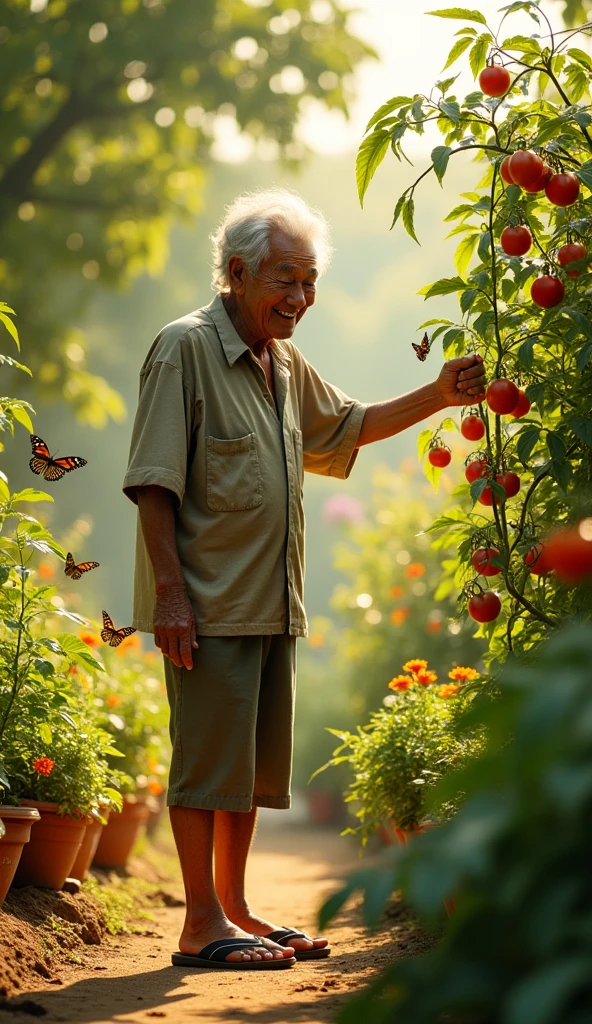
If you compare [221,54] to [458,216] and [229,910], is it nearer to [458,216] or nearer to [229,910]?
[458,216]

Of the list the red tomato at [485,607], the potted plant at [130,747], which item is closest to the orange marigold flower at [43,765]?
the potted plant at [130,747]

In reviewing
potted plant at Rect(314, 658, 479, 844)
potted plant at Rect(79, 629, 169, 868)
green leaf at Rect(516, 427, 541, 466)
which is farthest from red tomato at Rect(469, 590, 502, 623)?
potted plant at Rect(79, 629, 169, 868)

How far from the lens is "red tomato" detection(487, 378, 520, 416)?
223 cm

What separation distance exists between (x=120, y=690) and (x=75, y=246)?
653 cm

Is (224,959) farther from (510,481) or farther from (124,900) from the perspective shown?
(510,481)

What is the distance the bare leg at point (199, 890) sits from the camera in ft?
8.27

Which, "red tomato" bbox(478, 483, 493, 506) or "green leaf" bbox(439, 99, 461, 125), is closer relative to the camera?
"green leaf" bbox(439, 99, 461, 125)

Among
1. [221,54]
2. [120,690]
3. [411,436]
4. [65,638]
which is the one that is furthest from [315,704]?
[411,436]

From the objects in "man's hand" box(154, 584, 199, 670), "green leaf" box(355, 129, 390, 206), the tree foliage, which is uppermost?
the tree foliage

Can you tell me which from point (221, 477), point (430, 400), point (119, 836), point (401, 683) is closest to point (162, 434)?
point (221, 477)

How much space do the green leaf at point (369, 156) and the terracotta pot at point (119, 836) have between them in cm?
248

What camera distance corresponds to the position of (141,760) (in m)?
4.01

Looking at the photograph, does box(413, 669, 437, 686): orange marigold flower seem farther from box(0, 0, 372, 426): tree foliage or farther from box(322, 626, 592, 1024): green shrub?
box(0, 0, 372, 426): tree foliage

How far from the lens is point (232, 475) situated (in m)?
2.64
